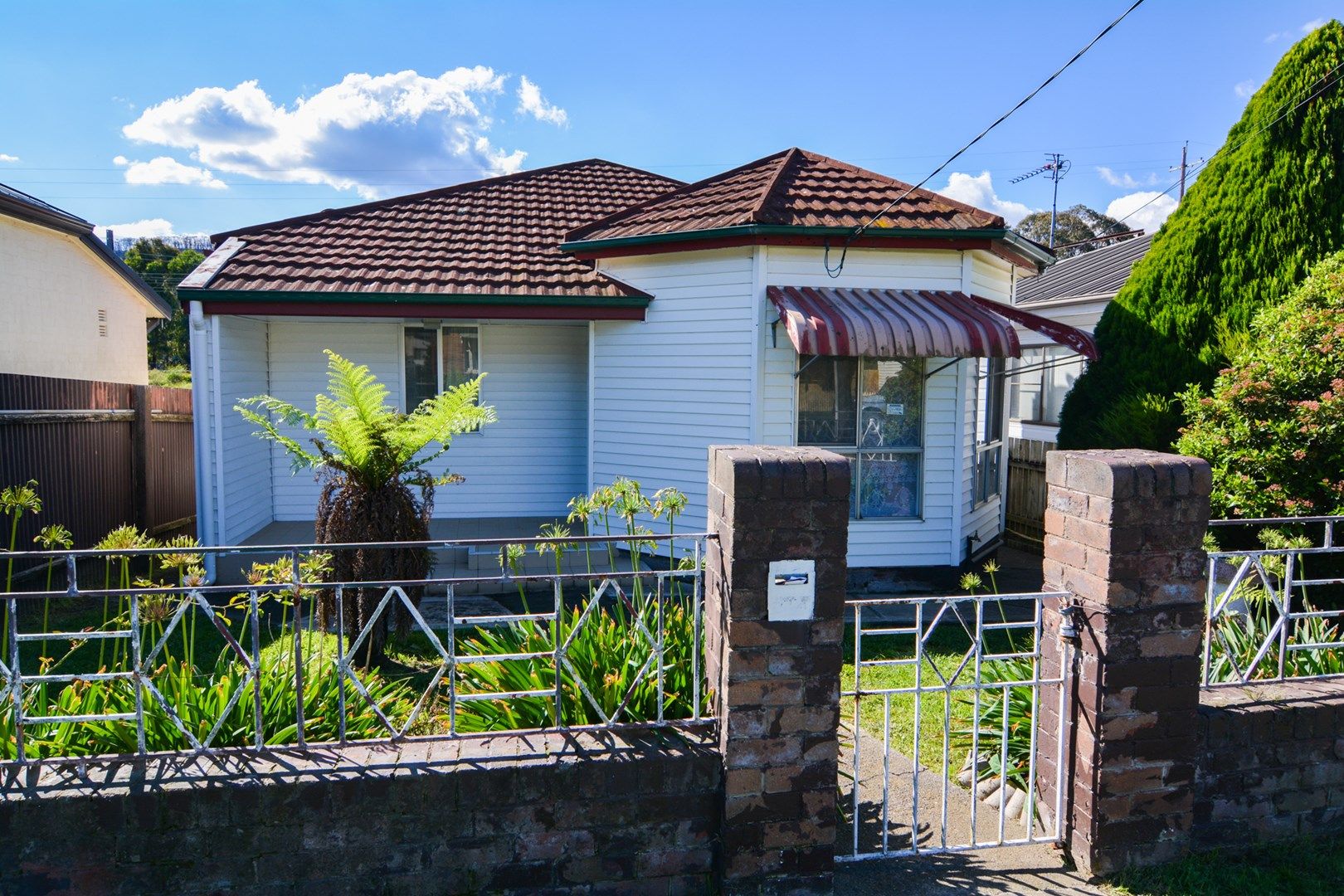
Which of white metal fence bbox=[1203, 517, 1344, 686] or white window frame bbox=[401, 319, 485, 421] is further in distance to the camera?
white window frame bbox=[401, 319, 485, 421]

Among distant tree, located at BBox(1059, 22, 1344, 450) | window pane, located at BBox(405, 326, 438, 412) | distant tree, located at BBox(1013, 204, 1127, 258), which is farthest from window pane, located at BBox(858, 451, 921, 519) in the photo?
distant tree, located at BBox(1013, 204, 1127, 258)

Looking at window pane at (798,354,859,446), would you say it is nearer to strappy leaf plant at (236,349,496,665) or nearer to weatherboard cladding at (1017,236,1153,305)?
strappy leaf plant at (236,349,496,665)

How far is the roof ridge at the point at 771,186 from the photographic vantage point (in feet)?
25.9

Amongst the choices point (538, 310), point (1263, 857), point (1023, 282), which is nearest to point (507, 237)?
point (538, 310)

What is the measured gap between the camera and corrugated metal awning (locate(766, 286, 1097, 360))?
7.43 m

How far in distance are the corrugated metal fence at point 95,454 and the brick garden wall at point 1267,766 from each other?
8.71 meters

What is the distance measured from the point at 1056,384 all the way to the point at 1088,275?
270 cm

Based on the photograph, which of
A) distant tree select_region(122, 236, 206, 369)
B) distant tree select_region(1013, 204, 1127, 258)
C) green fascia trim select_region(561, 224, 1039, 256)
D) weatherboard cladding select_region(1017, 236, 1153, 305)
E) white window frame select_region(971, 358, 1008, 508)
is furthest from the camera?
distant tree select_region(1013, 204, 1127, 258)

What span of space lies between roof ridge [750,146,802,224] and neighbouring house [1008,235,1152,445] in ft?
18.0

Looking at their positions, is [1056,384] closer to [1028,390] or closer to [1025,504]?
[1028,390]

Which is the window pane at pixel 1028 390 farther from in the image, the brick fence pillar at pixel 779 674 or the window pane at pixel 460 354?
the brick fence pillar at pixel 779 674

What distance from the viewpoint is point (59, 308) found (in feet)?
47.8

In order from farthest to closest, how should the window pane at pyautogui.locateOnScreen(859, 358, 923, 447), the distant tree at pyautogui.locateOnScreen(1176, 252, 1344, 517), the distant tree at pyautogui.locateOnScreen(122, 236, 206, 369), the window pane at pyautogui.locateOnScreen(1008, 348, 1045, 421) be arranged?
the distant tree at pyautogui.locateOnScreen(122, 236, 206, 369) < the window pane at pyautogui.locateOnScreen(1008, 348, 1045, 421) < the window pane at pyautogui.locateOnScreen(859, 358, 923, 447) < the distant tree at pyautogui.locateOnScreen(1176, 252, 1344, 517)

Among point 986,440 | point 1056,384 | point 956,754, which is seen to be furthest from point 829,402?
point 1056,384
